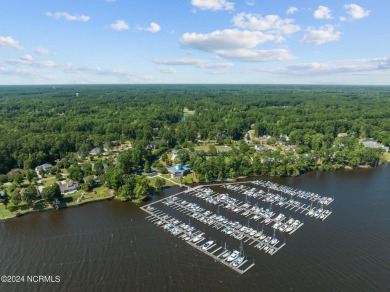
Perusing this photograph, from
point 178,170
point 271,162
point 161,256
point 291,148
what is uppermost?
point 271,162

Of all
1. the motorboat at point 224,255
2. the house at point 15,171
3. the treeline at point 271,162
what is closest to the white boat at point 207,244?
the motorboat at point 224,255

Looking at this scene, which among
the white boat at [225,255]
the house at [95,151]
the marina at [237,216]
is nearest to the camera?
the white boat at [225,255]

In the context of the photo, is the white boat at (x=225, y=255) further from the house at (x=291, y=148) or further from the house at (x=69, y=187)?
the house at (x=291, y=148)

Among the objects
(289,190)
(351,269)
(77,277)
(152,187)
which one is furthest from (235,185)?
(77,277)

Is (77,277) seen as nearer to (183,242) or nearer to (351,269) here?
(183,242)

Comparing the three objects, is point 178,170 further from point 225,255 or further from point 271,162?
point 225,255

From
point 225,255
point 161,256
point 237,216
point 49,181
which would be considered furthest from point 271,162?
point 49,181
